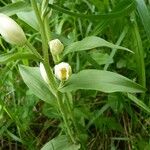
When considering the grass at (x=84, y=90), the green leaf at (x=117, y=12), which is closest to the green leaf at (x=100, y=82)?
the grass at (x=84, y=90)

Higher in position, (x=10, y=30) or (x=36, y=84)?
(x=10, y=30)

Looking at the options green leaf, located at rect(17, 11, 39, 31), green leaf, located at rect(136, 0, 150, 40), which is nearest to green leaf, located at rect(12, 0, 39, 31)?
green leaf, located at rect(17, 11, 39, 31)

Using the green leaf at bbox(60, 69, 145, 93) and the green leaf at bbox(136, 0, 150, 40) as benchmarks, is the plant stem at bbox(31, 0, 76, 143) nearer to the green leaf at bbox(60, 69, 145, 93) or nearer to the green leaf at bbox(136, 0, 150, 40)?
the green leaf at bbox(60, 69, 145, 93)

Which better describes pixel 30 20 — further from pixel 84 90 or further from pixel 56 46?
pixel 84 90

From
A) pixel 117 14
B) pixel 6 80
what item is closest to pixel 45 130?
pixel 6 80

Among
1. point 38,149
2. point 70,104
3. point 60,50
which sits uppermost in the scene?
point 60,50

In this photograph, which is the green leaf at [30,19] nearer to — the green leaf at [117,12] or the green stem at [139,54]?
the green leaf at [117,12]

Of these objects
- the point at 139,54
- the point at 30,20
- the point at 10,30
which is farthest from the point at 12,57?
the point at 139,54

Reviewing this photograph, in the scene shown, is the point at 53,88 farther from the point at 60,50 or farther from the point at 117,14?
the point at 117,14
